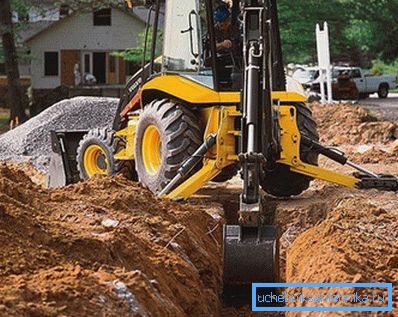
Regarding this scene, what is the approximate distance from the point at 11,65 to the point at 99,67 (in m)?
22.7

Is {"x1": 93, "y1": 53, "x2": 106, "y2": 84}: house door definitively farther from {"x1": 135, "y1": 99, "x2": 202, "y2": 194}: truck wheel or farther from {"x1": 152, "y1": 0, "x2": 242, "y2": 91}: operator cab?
{"x1": 135, "y1": 99, "x2": 202, "y2": 194}: truck wheel

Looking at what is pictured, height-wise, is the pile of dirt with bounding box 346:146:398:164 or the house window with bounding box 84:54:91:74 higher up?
the pile of dirt with bounding box 346:146:398:164

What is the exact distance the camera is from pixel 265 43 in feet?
32.7

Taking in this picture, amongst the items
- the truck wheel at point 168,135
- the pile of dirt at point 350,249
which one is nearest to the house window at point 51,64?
the truck wheel at point 168,135

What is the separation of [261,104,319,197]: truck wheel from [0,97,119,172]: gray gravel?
28.5ft

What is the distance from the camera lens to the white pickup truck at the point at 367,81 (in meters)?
44.3

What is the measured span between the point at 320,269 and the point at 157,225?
2.06 meters

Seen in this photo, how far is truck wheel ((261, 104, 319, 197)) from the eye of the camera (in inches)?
498

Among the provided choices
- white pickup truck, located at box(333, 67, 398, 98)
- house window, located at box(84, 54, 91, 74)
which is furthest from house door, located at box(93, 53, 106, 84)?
white pickup truck, located at box(333, 67, 398, 98)

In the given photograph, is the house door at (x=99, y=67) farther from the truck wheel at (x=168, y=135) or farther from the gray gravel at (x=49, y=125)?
the truck wheel at (x=168, y=135)

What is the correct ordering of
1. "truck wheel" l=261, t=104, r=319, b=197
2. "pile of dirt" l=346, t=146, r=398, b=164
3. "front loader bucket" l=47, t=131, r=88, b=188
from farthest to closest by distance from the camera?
"pile of dirt" l=346, t=146, r=398, b=164
"front loader bucket" l=47, t=131, r=88, b=188
"truck wheel" l=261, t=104, r=319, b=197

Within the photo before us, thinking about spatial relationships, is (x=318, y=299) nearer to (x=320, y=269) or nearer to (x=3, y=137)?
(x=320, y=269)

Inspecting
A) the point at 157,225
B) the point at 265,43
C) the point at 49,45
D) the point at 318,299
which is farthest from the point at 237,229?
the point at 49,45

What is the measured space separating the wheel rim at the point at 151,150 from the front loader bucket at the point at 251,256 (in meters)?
4.37
